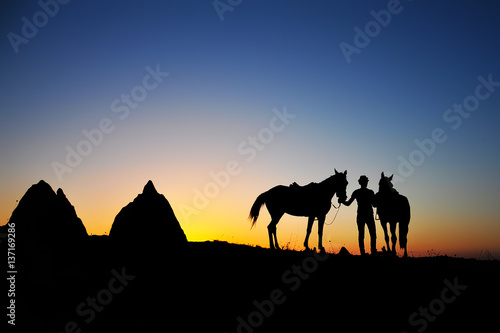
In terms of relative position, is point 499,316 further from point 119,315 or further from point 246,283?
point 119,315

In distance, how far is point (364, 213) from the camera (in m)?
11.9

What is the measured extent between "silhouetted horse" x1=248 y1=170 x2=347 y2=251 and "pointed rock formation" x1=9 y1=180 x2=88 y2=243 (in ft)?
24.2

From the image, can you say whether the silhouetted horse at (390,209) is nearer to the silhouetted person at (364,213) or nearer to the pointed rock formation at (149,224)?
the silhouetted person at (364,213)

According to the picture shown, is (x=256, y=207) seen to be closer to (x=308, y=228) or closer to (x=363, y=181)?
(x=308, y=228)

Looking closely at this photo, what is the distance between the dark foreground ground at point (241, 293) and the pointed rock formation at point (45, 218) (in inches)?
23.9

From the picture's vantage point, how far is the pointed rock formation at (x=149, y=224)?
9.94 m

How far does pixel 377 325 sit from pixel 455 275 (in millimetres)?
3406

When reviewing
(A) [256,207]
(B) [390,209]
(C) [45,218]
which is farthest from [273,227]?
(C) [45,218]

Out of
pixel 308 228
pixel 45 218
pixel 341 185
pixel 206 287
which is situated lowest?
pixel 206 287

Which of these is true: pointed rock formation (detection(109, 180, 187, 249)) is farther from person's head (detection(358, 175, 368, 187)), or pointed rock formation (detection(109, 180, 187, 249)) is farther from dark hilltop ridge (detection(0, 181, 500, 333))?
person's head (detection(358, 175, 368, 187))

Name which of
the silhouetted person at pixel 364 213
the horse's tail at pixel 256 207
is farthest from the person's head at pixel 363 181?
the horse's tail at pixel 256 207

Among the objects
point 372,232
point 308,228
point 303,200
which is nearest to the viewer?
point 372,232

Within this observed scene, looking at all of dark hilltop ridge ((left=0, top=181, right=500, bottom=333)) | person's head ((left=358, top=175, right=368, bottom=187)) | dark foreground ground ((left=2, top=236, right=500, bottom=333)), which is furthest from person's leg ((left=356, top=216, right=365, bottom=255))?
dark foreground ground ((left=2, top=236, right=500, bottom=333))

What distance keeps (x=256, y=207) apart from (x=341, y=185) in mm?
4054
